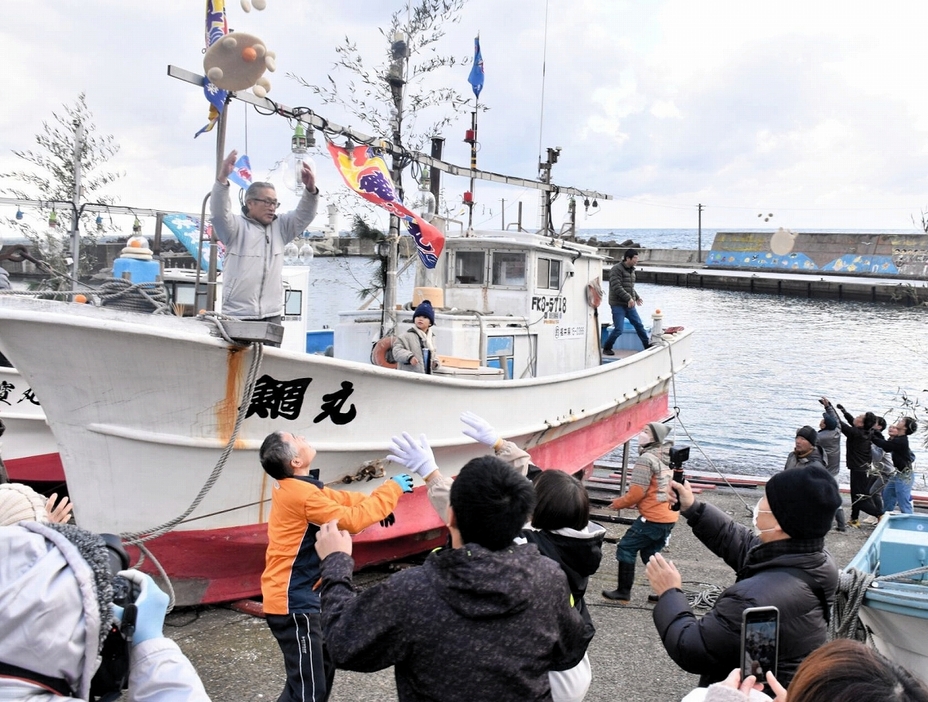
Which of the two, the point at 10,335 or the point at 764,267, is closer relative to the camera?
the point at 10,335

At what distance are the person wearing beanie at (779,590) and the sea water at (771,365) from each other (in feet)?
13.7

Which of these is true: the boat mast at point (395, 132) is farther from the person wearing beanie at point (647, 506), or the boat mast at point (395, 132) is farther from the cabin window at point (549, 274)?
the person wearing beanie at point (647, 506)

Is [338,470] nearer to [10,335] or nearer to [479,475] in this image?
[10,335]

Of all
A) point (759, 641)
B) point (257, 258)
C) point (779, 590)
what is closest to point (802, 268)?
point (257, 258)

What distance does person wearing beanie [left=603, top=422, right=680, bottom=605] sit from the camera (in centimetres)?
592

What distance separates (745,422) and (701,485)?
894cm

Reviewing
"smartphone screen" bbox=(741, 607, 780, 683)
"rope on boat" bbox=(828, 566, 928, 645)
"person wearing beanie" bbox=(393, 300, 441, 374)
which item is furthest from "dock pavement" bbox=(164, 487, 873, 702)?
"smartphone screen" bbox=(741, 607, 780, 683)

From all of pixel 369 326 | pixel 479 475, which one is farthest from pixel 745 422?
pixel 479 475

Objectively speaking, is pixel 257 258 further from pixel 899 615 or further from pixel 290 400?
pixel 899 615

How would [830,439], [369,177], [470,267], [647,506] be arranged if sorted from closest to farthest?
[647,506], [369,177], [830,439], [470,267]

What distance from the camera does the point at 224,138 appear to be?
4.98 metres

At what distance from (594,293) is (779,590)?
870cm

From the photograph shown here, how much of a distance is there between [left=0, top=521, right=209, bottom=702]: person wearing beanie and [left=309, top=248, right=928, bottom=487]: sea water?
5.08 meters

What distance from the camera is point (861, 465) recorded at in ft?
29.2
